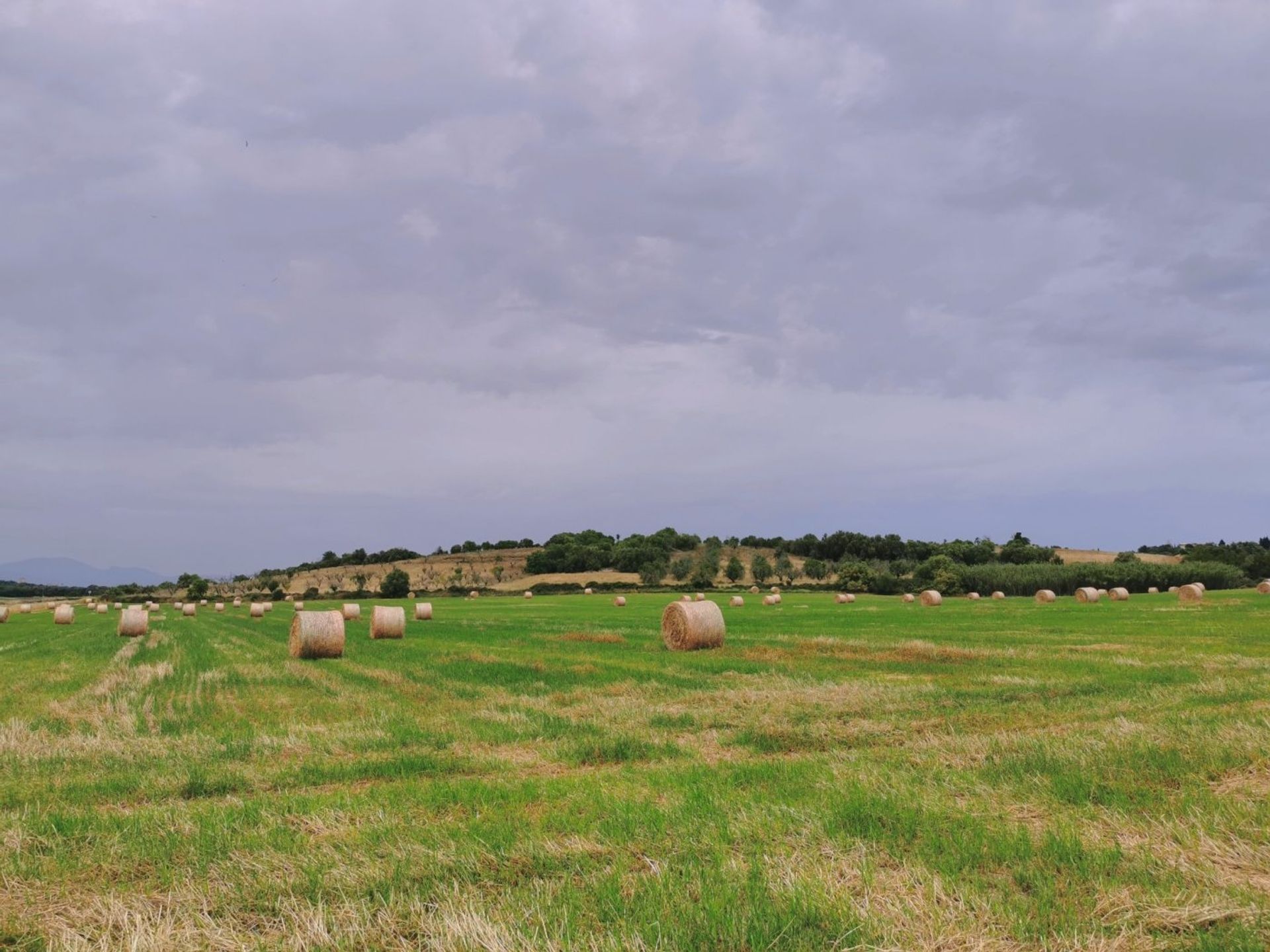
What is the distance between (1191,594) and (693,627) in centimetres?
4077

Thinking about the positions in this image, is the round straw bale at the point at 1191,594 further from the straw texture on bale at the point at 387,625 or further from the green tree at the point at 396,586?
the green tree at the point at 396,586

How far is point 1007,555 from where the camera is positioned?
118375 millimetres

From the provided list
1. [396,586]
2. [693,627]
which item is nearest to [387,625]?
[693,627]

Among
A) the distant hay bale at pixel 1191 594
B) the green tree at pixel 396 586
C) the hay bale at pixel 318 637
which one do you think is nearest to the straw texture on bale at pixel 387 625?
the hay bale at pixel 318 637

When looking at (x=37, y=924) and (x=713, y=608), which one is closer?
(x=37, y=924)

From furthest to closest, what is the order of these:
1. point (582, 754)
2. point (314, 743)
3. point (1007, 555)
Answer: point (1007, 555)
point (314, 743)
point (582, 754)

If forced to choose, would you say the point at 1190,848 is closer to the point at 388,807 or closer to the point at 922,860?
the point at 922,860

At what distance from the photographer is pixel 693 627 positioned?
23.5m

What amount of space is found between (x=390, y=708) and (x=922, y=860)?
→ 33.1 ft

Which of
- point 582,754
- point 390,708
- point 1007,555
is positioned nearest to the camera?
point 582,754

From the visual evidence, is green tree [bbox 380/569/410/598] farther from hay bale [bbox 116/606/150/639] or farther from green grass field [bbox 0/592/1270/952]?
green grass field [bbox 0/592/1270/952]

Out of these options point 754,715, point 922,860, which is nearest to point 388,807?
point 922,860

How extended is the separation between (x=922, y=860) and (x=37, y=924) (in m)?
5.66

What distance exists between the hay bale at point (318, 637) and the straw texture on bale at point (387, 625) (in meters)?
6.32
